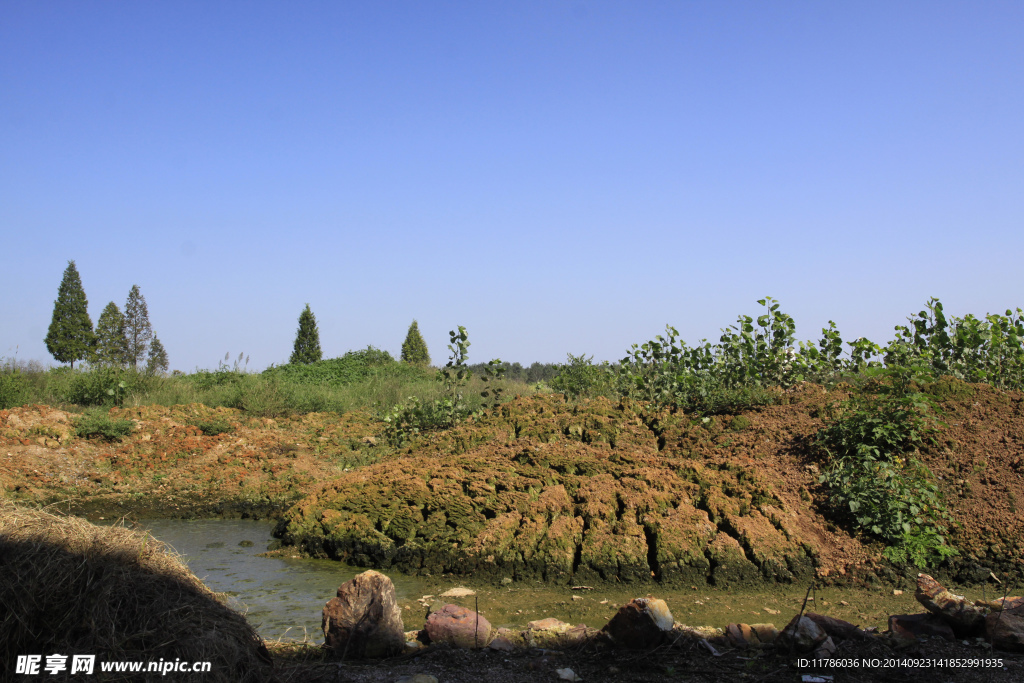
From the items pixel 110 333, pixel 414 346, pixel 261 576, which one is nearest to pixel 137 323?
pixel 110 333

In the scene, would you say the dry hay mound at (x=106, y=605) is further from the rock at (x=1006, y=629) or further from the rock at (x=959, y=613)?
the rock at (x=1006, y=629)

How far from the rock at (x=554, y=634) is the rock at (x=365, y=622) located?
762 millimetres

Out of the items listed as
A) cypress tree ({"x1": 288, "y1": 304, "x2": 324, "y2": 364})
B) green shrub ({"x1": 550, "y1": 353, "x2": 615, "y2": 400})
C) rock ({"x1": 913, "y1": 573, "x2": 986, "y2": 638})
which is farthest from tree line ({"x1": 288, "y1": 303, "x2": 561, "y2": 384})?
rock ({"x1": 913, "y1": 573, "x2": 986, "y2": 638})

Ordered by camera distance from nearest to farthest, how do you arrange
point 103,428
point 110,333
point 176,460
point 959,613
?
point 959,613, point 176,460, point 103,428, point 110,333

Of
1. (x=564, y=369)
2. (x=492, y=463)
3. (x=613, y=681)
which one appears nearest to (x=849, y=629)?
(x=613, y=681)

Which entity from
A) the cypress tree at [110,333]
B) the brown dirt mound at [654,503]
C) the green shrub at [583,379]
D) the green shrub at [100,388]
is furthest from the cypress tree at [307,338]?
the brown dirt mound at [654,503]

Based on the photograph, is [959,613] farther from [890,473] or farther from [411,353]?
[411,353]

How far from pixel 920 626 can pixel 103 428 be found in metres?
10.8

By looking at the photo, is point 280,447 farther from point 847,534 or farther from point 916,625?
point 916,625

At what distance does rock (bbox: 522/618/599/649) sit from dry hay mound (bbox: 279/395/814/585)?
1287mm

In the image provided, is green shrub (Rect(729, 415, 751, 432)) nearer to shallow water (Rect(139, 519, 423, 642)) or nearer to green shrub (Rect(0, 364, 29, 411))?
shallow water (Rect(139, 519, 423, 642))

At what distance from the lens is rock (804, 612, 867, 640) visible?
12.8 ft

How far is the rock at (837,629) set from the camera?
12.8 ft

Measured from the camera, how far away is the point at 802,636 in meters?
3.76
